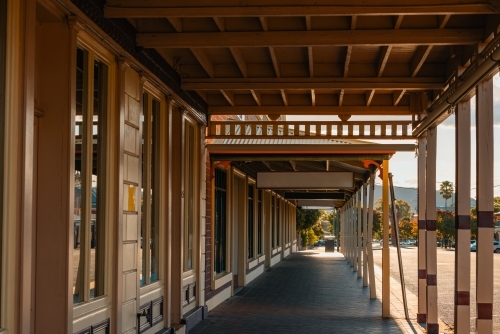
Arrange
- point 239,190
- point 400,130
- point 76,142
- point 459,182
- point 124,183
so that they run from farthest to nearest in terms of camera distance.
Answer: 1. point 239,190
2. point 400,130
3. point 459,182
4. point 124,183
5. point 76,142

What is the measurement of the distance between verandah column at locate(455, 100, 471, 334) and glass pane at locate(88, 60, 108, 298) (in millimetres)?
3986

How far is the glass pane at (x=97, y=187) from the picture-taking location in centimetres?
730

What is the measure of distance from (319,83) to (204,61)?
173 centimetres

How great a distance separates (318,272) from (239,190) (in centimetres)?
796

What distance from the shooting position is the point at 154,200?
32.4 feet

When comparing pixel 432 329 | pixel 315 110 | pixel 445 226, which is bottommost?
pixel 445 226

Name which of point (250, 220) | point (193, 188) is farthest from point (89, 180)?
point (250, 220)

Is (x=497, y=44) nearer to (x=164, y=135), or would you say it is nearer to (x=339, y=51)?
(x=339, y=51)

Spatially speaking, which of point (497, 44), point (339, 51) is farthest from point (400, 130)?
point (497, 44)

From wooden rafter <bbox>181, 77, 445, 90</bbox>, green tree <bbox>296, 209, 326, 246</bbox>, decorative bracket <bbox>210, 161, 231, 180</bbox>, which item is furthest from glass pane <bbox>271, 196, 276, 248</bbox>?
green tree <bbox>296, 209, 326, 246</bbox>

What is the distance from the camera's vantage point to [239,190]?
20.7 meters

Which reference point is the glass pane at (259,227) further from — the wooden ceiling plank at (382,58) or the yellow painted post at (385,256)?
the wooden ceiling plank at (382,58)

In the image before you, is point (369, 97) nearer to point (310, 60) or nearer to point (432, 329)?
point (310, 60)

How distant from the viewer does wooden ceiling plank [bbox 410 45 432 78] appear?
9.51 meters
